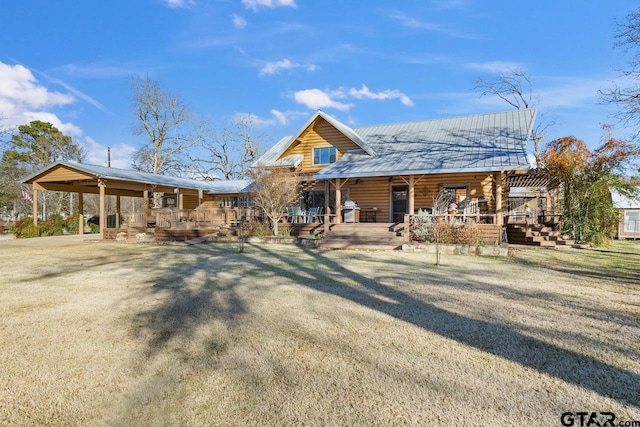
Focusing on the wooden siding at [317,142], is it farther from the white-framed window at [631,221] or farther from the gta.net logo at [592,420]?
the white-framed window at [631,221]

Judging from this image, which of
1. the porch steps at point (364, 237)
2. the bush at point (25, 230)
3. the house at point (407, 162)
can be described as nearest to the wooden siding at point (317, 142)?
the house at point (407, 162)

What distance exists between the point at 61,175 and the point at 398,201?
18662mm

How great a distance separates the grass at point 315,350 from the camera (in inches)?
105

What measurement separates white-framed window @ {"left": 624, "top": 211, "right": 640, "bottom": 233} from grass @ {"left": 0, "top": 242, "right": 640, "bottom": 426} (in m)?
23.8

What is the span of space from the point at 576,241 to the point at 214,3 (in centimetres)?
1906

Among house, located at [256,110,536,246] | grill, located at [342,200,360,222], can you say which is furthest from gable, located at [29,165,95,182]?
grill, located at [342,200,360,222]

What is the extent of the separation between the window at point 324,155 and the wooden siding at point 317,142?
0.63 feet

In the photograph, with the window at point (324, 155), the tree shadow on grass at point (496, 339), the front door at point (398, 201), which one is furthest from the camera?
the window at point (324, 155)

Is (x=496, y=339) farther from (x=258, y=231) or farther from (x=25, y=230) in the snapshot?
(x=25, y=230)

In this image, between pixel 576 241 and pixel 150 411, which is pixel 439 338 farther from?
pixel 576 241

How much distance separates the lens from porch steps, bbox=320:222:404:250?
43.0 ft

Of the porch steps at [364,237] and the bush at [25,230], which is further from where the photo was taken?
the bush at [25,230]

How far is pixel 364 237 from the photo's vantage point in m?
13.8

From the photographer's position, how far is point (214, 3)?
16.0m
